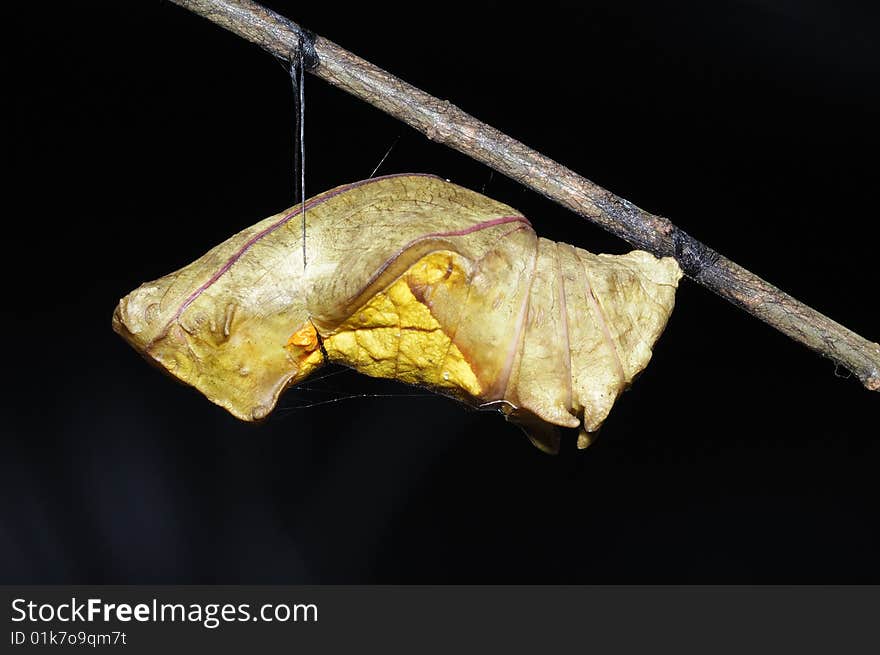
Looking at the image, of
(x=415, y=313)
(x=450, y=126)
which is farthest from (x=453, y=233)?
(x=450, y=126)

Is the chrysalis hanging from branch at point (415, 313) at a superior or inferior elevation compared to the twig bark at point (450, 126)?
inferior

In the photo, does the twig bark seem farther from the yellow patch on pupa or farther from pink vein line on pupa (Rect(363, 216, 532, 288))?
the yellow patch on pupa

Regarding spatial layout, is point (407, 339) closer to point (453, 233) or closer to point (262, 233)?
point (453, 233)

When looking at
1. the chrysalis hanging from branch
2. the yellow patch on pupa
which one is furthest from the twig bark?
the yellow patch on pupa

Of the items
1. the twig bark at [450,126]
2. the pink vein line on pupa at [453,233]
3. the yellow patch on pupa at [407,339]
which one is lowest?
the yellow patch on pupa at [407,339]

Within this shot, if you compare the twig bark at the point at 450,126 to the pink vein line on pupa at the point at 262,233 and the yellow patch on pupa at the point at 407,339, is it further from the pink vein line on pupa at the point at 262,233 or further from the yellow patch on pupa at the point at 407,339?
the yellow patch on pupa at the point at 407,339

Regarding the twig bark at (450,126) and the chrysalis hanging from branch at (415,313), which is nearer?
the chrysalis hanging from branch at (415,313)

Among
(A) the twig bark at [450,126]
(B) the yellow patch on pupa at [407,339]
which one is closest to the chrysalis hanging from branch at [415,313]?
(B) the yellow patch on pupa at [407,339]
